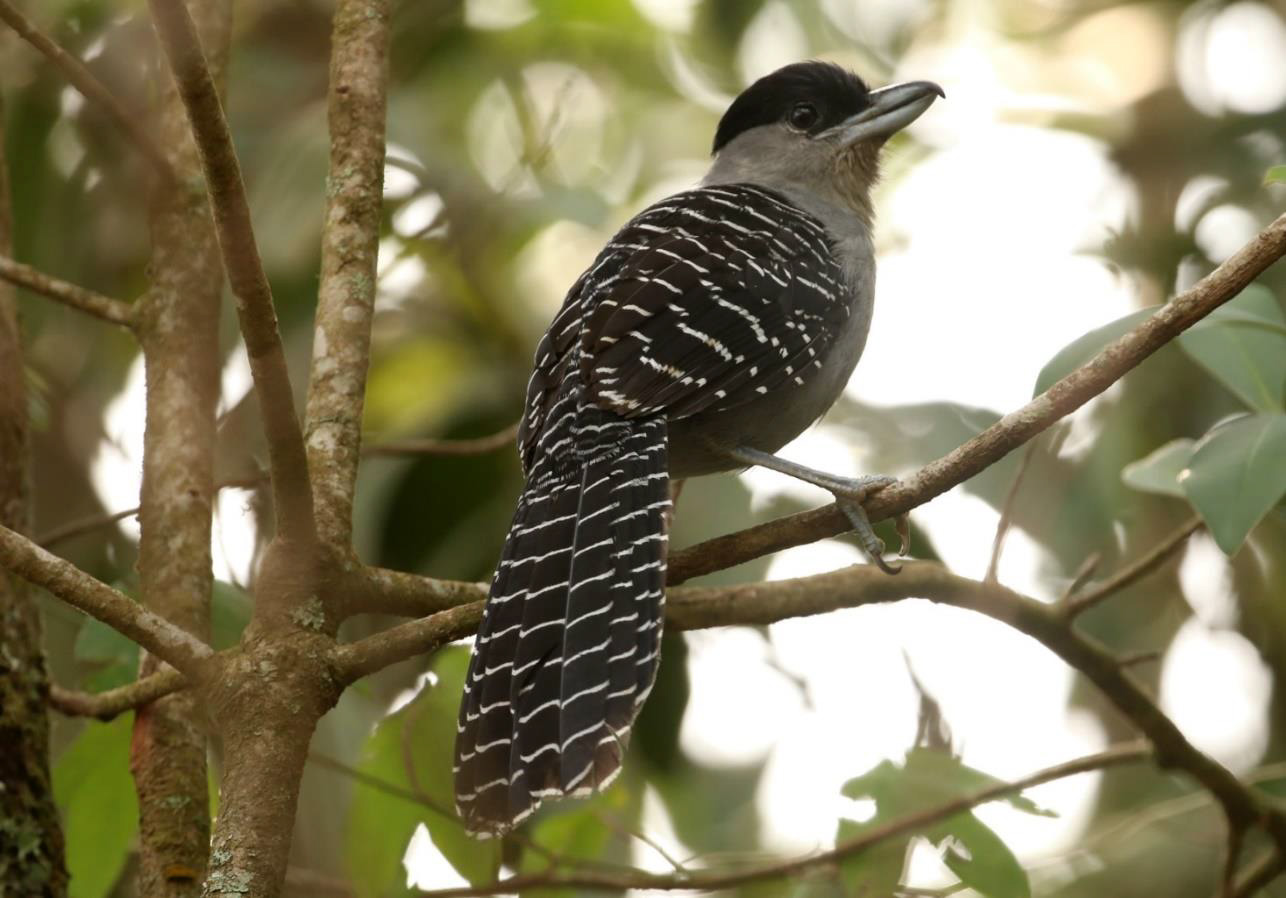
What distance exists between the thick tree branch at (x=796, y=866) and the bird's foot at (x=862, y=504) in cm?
50

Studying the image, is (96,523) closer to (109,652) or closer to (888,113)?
(109,652)

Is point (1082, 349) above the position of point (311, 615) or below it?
above

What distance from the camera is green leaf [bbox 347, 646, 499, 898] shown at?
3510 mm

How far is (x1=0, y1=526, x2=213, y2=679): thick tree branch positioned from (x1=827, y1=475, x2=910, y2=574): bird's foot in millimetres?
1219

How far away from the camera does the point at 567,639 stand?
3.11 metres

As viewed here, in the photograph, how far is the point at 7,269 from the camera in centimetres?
329

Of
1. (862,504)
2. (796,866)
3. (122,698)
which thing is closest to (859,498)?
(862,504)

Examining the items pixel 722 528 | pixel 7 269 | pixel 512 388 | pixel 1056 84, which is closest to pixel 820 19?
pixel 1056 84

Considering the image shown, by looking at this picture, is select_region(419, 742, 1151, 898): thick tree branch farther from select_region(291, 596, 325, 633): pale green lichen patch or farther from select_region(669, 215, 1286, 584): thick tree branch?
select_region(291, 596, 325, 633): pale green lichen patch

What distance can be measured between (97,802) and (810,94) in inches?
125

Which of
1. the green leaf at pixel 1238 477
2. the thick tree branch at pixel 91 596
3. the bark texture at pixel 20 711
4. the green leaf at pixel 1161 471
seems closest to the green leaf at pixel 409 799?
the bark texture at pixel 20 711

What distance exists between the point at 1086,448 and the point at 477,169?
229cm

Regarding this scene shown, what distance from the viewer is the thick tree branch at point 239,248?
2150 millimetres

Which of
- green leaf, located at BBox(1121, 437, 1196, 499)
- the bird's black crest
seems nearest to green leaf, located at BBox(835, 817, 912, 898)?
green leaf, located at BBox(1121, 437, 1196, 499)
